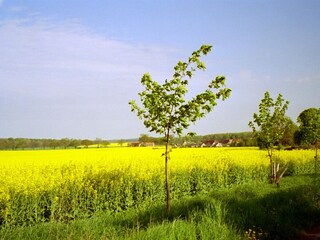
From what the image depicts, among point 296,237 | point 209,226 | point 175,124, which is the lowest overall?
point 296,237

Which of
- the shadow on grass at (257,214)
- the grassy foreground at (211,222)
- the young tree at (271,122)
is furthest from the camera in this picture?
the young tree at (271,122)

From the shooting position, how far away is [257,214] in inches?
352

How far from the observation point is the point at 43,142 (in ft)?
266

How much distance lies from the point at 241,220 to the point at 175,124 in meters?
3.47

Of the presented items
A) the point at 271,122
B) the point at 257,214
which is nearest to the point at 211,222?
the point at 257,214

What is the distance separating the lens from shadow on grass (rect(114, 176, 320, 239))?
8.25m

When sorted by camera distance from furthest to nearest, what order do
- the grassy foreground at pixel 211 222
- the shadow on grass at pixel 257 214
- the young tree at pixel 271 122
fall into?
the young tree at pixel 271 122
the shadow on grass at pixel 257 214
the grassy foreground at pixel 211 222

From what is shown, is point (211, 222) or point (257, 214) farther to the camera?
point (257, 214)

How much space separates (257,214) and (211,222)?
222cm

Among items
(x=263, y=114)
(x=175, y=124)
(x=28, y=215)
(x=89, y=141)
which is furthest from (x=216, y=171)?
(x=89, y=141)

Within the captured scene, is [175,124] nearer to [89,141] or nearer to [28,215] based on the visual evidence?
[28,215]

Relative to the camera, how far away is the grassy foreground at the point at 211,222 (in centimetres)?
670

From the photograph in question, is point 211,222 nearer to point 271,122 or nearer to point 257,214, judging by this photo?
point 257,214

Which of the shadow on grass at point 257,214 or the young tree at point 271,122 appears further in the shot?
the young tree at point 271,122
